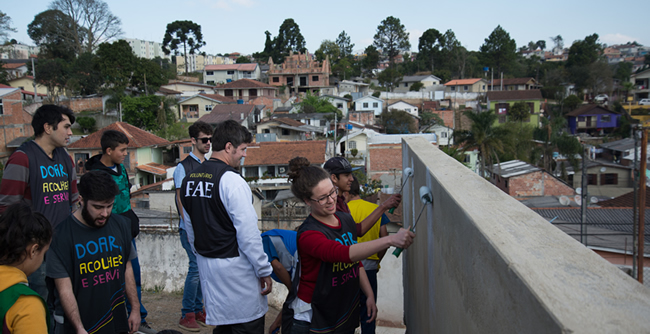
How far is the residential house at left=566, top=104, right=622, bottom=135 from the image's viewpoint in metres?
48.4

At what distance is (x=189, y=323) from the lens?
4.51 m

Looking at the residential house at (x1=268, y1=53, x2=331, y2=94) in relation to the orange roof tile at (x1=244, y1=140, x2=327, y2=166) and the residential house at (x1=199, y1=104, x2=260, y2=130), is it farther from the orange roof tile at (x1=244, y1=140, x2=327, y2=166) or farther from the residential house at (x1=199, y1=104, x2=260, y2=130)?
the orange roof tile at (x1=244, y1=140, x2=327, y2=166)

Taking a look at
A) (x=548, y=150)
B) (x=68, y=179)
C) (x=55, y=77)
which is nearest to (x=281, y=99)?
(x=55, y=77)

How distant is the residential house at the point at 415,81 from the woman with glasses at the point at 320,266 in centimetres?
6005

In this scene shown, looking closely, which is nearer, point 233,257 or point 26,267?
point 26,267

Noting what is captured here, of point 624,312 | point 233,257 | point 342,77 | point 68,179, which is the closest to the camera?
point 624,312

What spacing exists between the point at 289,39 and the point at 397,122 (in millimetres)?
41177

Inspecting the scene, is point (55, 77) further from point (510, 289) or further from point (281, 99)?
point (510, 289)

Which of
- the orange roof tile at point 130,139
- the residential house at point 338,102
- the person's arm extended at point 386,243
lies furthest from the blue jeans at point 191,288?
the residential house at point 338,102

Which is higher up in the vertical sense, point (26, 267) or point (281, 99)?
point (281, 99)

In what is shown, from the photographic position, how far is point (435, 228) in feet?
8.16

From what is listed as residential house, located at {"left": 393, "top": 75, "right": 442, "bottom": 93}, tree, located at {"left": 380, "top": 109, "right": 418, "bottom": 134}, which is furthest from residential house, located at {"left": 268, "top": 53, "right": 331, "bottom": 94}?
tree, located at {"left": 380, "top": 109, "right": 418, "bottom": 134}

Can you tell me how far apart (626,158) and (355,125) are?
19971mm

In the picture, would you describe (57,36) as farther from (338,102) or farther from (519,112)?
(519,112)
